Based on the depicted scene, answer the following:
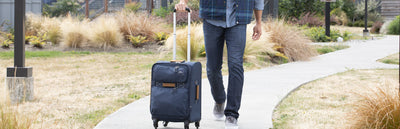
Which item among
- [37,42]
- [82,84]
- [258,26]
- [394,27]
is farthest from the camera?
[394,27]

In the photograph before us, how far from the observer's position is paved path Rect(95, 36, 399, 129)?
165 inches

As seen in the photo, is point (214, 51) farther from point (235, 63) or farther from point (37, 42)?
point (37, 42)

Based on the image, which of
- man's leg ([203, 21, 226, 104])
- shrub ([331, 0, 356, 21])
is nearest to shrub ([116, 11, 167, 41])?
man's leg ([203, 21, 226, 104])

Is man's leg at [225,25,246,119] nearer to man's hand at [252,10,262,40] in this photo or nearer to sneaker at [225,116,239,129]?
sneaker at [225,116,239,129]

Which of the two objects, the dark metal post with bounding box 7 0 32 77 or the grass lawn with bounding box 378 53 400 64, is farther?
the grass lawn with bounding box 378 53 400 64

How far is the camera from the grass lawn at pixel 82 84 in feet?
15.3

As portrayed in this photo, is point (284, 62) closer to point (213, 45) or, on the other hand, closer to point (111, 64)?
point (111, 64)

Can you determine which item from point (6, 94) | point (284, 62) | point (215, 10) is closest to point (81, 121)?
point (6, 94)

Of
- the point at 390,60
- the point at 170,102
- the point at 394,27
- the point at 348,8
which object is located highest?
the point at 348,8

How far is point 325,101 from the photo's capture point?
5.61m

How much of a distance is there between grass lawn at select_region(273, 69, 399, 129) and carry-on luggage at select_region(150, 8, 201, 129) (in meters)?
1.11

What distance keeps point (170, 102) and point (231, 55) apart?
25.0 inches

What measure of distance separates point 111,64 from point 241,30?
617 centimetres

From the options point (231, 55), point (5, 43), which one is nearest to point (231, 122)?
point (231, 55)
